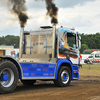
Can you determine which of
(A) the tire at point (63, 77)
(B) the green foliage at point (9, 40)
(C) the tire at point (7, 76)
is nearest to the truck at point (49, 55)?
(A) the tire at point (63, 77)

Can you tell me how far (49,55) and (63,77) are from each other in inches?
51.5

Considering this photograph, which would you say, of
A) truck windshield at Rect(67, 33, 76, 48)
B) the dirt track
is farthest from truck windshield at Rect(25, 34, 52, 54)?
the dirt track

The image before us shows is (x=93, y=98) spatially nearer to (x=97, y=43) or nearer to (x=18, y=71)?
(x=18, y=71)

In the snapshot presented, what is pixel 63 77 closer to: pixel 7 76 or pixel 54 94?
pixel 54 94

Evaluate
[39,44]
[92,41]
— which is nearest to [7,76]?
[39,44]

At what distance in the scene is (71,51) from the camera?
12.6m

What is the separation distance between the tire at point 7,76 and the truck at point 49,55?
1.01ft

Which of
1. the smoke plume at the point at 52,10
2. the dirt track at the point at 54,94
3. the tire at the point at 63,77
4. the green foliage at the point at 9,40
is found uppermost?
the green foliage at the point at 9,40

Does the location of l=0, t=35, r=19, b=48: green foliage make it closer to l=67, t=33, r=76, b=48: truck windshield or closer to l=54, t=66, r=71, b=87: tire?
l=67, t=33, r=76, b=48: truck windshield

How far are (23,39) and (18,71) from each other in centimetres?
323

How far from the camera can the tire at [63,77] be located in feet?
38.6

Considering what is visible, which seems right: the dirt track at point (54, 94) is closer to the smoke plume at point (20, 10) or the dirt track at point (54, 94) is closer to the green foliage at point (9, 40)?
the smoke plume at point (20, 10)

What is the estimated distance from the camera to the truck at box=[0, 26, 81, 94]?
10.4 meters

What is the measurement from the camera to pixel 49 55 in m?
11.9
